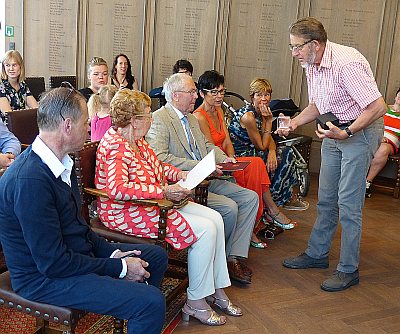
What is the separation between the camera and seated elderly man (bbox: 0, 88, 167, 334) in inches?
79.8

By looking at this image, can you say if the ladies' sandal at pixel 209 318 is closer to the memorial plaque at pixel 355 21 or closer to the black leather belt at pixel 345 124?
the black leather belt at pixel 345 124

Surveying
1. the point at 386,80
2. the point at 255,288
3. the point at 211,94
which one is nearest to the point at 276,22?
the point at 386,80

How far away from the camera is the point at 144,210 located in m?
3.02

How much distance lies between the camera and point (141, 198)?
2887mm

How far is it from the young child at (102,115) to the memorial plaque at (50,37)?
3.27m

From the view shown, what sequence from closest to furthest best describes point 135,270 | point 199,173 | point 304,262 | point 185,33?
point 135,270
point 199,173
point 304,262
point 185,33

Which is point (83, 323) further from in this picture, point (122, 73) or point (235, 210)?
point (122, 73)

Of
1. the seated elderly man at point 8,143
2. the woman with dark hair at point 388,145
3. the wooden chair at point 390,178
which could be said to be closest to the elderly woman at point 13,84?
the seated elderly man at point 8,143

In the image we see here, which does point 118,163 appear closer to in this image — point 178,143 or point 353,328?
point 178,143

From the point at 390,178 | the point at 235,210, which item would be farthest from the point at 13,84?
the point at 390,178

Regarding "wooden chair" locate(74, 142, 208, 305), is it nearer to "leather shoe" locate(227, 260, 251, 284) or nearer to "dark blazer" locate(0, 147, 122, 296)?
"leather shoe" locate(227, 260, 251, 284)

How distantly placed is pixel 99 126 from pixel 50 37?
365 cm

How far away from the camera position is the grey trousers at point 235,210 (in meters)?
3.49

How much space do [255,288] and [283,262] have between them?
498 millimetres
